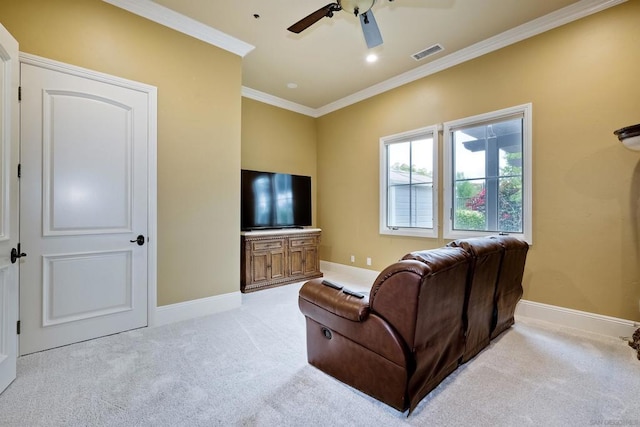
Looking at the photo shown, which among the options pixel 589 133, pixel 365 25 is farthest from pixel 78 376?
pixel 589 133

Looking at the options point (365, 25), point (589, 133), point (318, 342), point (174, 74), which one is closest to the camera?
point (318, 342)

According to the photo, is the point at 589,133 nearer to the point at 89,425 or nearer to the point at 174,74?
the point at 174,74

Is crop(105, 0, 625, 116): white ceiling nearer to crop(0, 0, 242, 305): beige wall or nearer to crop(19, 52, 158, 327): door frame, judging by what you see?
crop(0, 0, 242, 305): beige wall

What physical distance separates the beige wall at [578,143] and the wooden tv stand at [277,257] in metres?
2.90

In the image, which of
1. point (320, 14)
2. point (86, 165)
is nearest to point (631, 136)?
point (320, 14)

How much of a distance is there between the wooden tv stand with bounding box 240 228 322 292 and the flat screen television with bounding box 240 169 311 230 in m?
0.24

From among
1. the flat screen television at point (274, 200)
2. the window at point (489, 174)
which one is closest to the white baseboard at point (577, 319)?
the window at point (489, 174)

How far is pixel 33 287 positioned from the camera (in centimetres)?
241

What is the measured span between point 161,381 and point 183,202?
5.87ft

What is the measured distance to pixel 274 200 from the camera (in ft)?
15.9

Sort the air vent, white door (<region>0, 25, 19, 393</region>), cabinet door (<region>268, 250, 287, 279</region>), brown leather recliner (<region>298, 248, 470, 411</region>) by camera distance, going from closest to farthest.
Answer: brown leather recliner (<region>298, 248, 470, 411</region>) < white door (<region>0, 25, 19, 393</region>) < the air vent < cabinet door (<region>268, 250, 287, 279</region>)

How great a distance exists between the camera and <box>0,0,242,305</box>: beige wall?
2527 mm

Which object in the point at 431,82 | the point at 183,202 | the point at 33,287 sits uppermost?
the point at 431,82

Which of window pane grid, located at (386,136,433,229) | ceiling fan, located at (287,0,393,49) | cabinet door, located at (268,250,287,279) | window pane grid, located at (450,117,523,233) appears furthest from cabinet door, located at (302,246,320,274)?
ceiling fan, located at (287,0,393,49)
